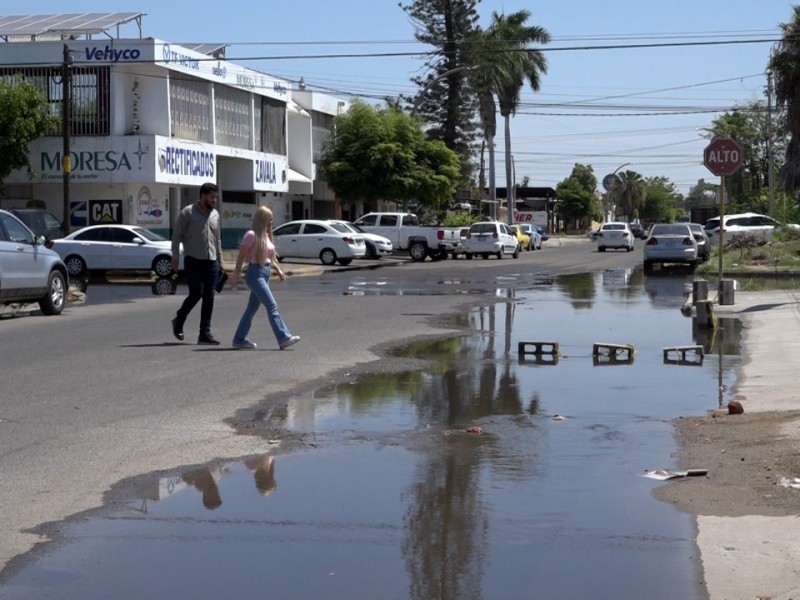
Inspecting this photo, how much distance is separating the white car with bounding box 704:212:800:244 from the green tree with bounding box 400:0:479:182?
21.7 meters

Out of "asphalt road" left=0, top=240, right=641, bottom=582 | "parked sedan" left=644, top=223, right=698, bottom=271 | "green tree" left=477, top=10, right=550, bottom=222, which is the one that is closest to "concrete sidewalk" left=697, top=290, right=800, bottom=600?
"asphalt road" left=0, top=240, right=641, bottom=582

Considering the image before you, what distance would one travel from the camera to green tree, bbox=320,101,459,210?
5538 centimetres

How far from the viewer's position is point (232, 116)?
5044 cm

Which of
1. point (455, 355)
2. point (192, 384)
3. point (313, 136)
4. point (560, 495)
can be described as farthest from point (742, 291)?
point (313, 136)

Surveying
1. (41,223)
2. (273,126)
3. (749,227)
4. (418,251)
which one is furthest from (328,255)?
(749,227)

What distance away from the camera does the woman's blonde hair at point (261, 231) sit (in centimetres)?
1491

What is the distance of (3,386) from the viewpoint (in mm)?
11875

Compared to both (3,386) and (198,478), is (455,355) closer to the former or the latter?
(3,386)

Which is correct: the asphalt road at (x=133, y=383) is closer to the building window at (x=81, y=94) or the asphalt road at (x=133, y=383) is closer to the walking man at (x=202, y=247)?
the walking man at (x=202, y=247)

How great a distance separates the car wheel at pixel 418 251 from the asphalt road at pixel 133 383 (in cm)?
2353

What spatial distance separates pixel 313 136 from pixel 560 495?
5512cm

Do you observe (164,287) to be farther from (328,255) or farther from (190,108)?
(190,108)

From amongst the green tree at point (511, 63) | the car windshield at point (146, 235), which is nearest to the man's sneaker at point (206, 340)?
the car windshield at point (146, 235)

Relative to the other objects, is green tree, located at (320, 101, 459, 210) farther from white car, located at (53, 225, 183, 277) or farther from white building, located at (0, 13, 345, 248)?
white car, located at (53, 225, 183, 277)
